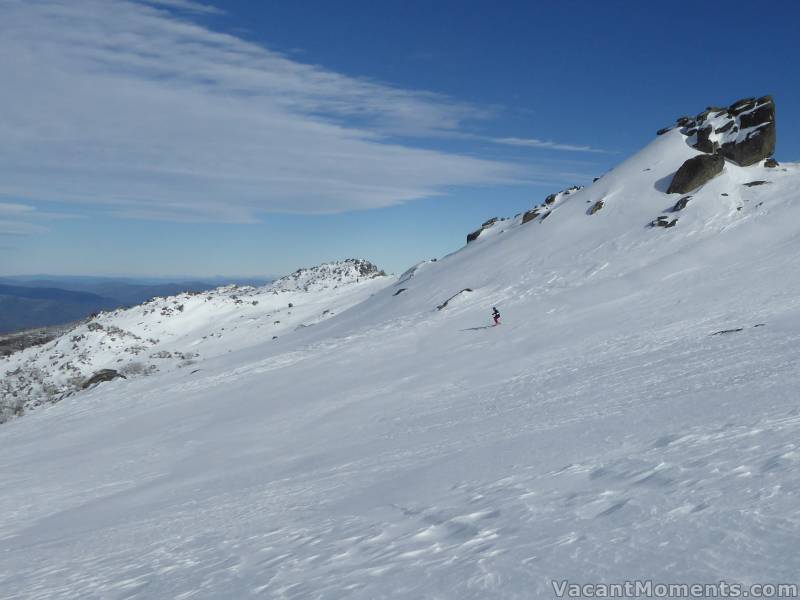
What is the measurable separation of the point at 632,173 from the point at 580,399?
39.0 meters

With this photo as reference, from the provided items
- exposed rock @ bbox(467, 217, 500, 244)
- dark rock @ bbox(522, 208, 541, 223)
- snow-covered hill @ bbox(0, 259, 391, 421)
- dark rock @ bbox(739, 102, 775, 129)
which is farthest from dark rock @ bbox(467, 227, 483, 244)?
dark rock @ bbox(739, 102, 775, 129)

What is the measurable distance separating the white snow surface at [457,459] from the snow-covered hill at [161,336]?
13.4 m

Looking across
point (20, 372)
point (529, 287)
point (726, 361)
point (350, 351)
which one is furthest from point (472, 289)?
point (20, 372)

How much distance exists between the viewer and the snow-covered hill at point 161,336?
141 feet

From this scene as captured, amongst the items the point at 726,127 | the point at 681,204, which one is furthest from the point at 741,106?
the point at 681,204

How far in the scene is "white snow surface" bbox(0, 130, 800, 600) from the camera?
5148 mm

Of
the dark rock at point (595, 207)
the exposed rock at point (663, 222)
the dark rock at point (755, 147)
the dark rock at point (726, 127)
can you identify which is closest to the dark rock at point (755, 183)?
the dark rock at point (755, 147)

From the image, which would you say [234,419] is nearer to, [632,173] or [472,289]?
[472,289]

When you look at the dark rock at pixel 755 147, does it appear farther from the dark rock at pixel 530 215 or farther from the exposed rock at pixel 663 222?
the dark rock at pixel 530 215

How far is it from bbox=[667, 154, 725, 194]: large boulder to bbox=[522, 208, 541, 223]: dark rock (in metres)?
13.6

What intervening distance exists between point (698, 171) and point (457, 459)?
1491 inches

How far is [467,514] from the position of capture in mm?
6648

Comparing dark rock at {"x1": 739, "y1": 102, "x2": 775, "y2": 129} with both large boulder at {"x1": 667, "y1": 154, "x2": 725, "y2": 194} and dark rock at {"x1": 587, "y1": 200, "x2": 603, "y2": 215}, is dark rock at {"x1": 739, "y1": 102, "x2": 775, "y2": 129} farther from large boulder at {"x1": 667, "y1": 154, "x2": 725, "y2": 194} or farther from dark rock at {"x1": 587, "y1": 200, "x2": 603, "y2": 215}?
dark rock at {"x1": 587, "y1": 200, "x2": 603, "y2": 215}

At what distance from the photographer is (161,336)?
56781 mm
